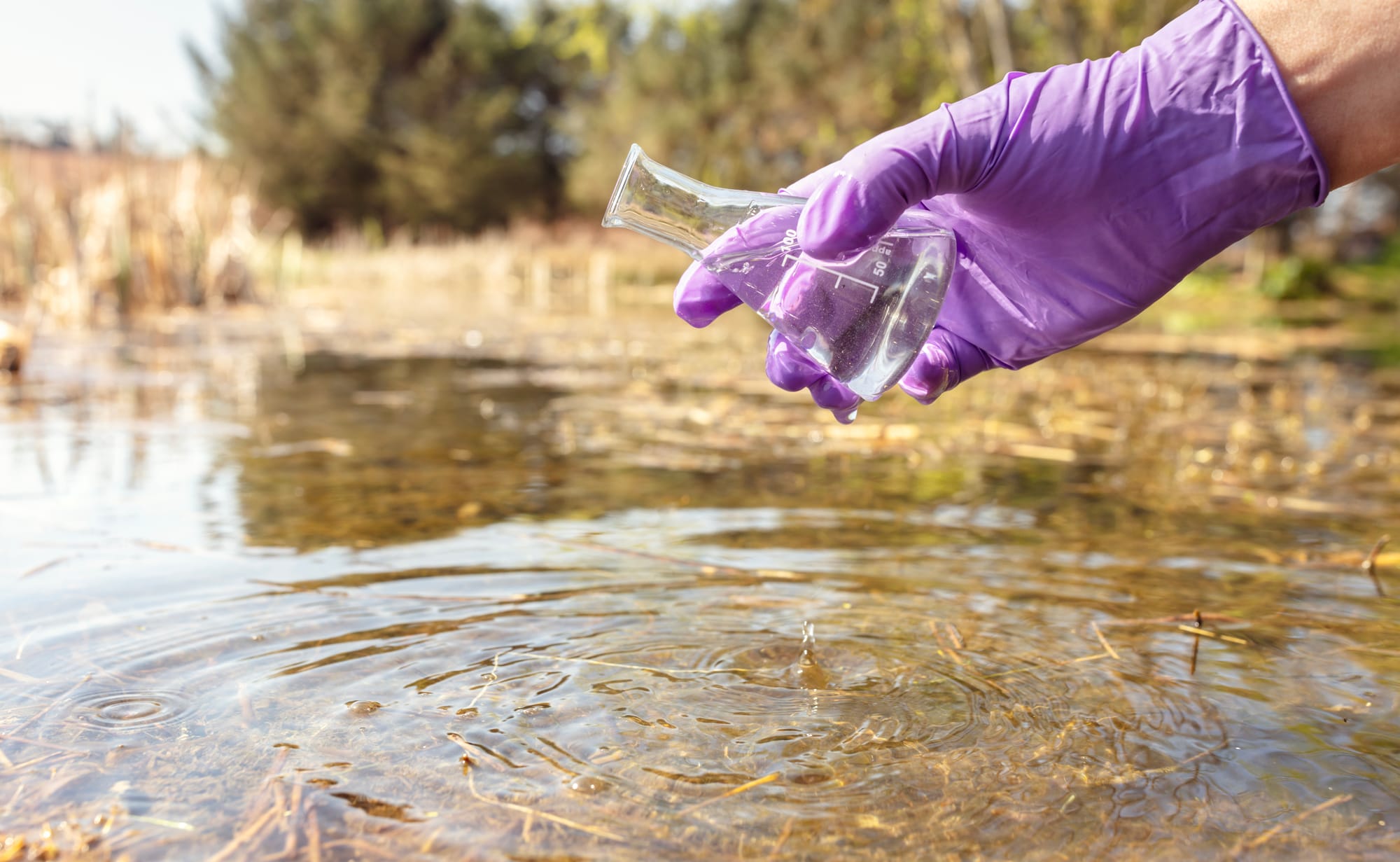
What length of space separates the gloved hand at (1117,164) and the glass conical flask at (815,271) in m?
0.11

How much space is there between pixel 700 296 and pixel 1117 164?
746 millimetres

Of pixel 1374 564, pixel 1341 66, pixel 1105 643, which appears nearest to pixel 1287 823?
pixel 1105 643

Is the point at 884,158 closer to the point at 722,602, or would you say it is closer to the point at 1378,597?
the point at 722,602

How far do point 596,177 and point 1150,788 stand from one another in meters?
36.0

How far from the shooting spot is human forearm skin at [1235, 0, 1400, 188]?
1711 millimetres

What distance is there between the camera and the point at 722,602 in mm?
2246

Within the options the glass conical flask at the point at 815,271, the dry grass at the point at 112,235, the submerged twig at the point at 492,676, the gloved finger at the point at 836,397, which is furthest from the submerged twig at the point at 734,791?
the dry grass at the point at 112,235

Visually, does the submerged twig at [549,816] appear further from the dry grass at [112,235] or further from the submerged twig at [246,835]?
the dry grass at [112,235]

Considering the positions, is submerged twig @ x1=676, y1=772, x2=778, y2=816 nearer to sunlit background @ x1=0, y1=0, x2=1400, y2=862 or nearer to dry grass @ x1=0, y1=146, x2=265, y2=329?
sunlit background @ x1=0, y1=0, x2=1400, y2=862

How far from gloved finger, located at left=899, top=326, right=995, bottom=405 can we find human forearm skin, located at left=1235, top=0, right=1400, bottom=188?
70 centimetres

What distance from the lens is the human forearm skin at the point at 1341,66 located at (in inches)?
67.4

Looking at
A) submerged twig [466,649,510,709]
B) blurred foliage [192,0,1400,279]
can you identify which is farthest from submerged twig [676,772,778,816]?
blurred foliage [192,0,1400,279]

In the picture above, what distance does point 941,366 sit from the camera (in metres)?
2.16

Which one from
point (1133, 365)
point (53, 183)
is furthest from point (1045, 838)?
point (53, 183)
